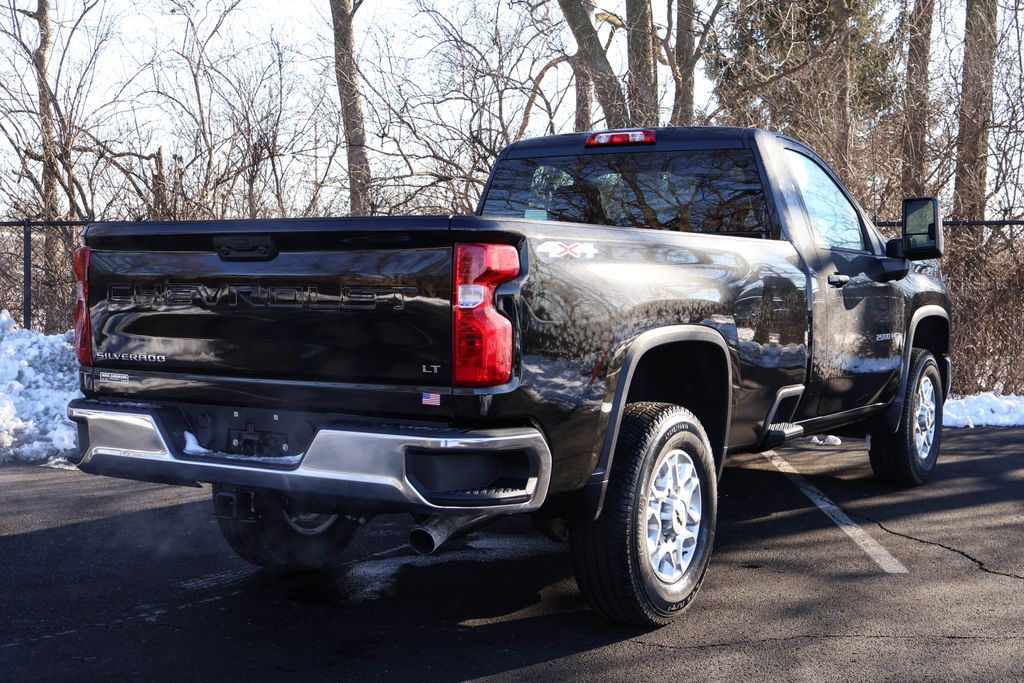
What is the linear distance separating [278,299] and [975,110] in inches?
453

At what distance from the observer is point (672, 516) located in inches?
165

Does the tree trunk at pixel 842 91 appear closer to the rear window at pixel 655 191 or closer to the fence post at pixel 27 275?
the rear window at pixel 655 191

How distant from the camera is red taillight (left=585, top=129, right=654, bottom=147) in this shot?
5.43 meters

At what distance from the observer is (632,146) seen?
5.48m

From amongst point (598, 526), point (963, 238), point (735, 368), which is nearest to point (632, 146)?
point (735, 368)

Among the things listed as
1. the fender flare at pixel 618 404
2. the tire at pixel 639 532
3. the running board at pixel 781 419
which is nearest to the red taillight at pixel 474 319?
the fender flare at pixel 618 404

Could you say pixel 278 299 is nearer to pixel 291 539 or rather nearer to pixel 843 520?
pixel 291 539

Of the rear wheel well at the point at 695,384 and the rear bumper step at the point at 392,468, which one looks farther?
the rear wheel well at the point at 695,384

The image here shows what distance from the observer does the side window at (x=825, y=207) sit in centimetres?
559

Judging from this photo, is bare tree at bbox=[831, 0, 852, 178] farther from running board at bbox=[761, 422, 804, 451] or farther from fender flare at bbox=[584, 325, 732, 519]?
fender flare at bbox=[584, 325, 732, 519]

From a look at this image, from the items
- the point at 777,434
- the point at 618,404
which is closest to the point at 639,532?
the point at 618,404

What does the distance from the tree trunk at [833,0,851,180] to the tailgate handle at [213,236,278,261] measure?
34.5 feet

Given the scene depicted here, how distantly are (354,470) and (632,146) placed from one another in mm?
2823

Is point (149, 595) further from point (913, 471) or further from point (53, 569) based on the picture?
point (913, 471)
